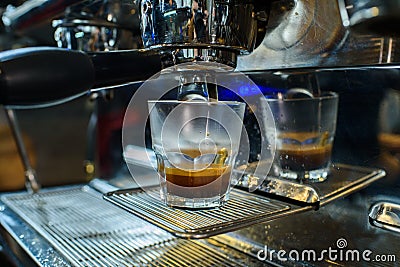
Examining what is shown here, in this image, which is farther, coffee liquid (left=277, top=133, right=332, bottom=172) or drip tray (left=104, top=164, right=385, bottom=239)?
coffee liquid (left=277, top=133, right=332, bottom=172)

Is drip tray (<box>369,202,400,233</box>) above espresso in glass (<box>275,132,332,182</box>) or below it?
below

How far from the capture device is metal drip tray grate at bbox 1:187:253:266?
0.48 m

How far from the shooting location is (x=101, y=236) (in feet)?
1.82

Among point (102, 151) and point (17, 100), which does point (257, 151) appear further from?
point (102, 151)

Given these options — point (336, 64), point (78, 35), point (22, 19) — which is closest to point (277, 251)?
point (336, 64)

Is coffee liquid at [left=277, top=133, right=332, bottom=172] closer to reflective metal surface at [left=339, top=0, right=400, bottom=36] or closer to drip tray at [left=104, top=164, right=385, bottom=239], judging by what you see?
drip tray at [left=104, top=164, right=385, bottom=239]

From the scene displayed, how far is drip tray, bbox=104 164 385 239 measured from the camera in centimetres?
34

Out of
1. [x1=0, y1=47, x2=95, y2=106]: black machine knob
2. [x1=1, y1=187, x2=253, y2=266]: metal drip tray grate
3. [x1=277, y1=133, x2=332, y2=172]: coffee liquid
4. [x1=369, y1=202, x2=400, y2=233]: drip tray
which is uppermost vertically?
[x1=0, y1=47, x2=95, y2=106]: black machine knob

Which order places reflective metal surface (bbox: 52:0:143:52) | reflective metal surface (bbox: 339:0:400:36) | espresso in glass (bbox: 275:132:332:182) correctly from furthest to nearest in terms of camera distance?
reflective metal surface (bbox: 52:0:143:52)
espresso in glass (bbox: 275:132:332:182)
reflective metal surface (bbox: 339:0:400:36)

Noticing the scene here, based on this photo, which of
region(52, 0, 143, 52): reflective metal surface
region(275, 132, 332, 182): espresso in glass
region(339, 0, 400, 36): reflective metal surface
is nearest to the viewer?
region(339, 0, 400, 36): reflective metal surface

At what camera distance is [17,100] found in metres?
0.35

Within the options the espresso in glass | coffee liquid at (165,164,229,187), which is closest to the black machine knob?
coffee liquid at (165,164,229,187)

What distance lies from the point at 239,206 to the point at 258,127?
0.39 ft

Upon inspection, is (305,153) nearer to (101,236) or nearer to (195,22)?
(195,22)
